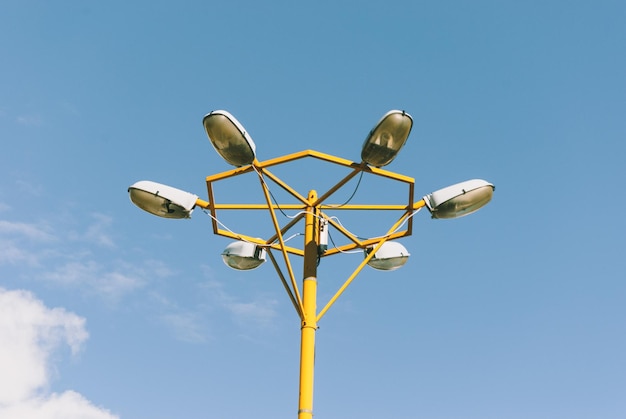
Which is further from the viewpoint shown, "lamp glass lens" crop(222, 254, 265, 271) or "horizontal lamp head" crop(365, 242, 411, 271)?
"lamp glass lens" crop(222, 254, 265, 271)

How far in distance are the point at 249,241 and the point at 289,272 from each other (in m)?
1.11

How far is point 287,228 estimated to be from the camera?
805 centimetres

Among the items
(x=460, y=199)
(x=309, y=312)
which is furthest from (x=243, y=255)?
(x=460, y=199)

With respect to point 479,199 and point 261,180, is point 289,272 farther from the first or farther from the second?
point 479,199

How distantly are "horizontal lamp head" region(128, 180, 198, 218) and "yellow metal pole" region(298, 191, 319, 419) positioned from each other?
4.06 ft

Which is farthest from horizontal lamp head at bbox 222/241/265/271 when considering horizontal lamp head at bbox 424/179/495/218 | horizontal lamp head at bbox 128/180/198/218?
horizontal lamp head at bbox 424/179/495/218

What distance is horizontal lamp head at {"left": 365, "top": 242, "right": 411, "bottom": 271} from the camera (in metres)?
8.35

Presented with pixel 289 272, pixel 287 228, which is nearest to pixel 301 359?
pixel 289 272

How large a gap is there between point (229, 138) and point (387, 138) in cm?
150

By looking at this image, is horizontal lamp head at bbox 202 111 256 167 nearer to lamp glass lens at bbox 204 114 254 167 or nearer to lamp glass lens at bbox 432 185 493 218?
lamp glass lens at bbox 204 114 254 167

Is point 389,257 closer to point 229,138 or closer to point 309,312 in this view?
point 309,312

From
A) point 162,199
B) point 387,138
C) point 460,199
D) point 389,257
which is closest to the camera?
point 387,138

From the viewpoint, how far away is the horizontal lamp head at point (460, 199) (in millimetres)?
7781

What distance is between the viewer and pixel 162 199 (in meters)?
7.91
